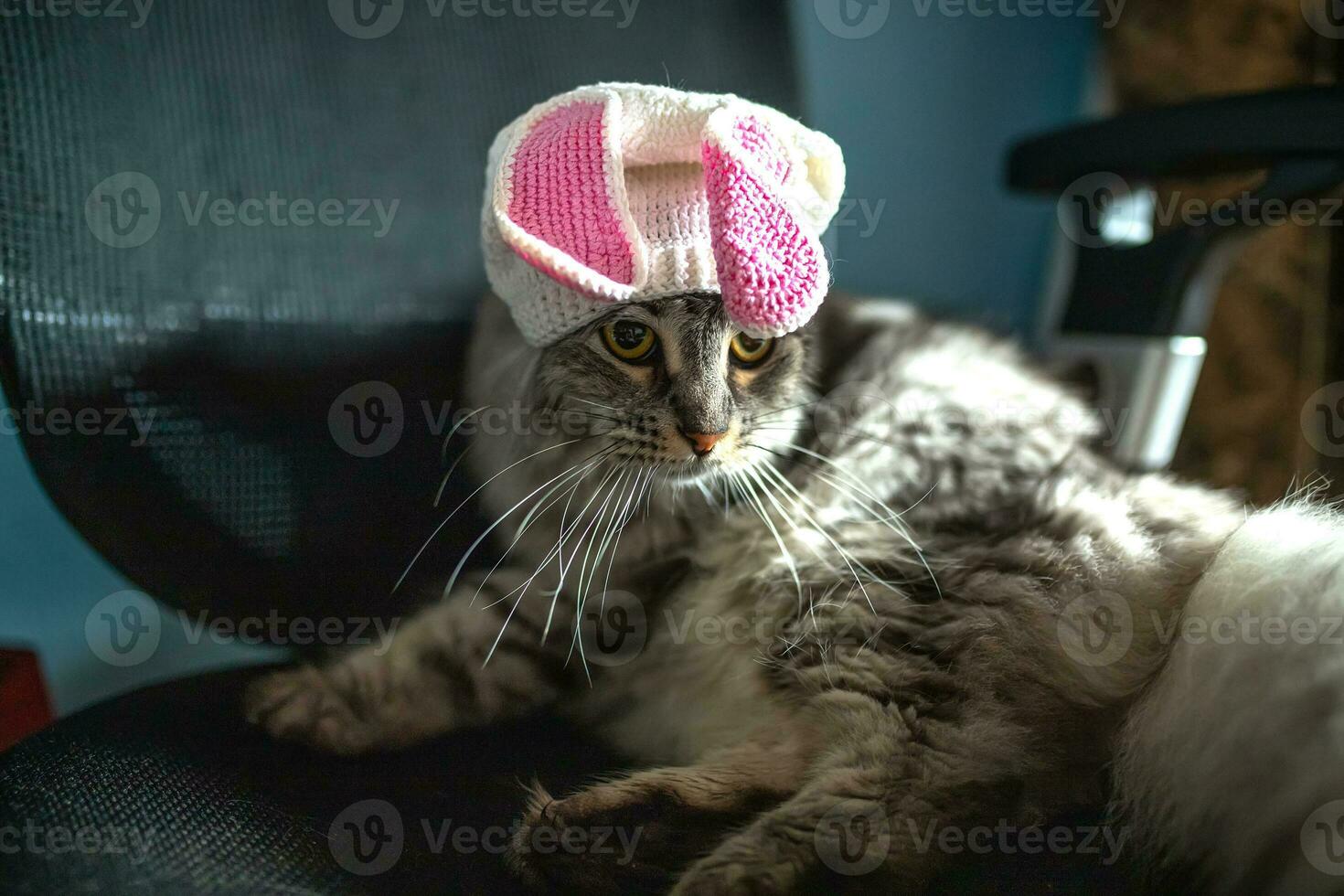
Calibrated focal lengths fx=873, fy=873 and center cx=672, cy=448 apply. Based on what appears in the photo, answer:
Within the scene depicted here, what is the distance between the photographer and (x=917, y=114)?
1778 mm

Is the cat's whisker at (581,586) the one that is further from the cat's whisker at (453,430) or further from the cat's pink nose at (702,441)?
the cat's whisker at (453,430)

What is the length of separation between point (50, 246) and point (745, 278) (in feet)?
2.05

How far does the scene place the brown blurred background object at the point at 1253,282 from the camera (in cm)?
148

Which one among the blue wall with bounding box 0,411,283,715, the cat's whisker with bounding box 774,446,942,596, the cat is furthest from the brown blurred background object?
the blue wall with bounding box 0,411,283,715

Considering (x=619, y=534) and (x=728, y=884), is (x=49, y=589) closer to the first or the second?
(x=619, y=534)

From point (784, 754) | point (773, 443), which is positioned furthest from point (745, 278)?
point (784, 754)

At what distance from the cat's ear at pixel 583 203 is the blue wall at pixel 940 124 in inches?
38.6

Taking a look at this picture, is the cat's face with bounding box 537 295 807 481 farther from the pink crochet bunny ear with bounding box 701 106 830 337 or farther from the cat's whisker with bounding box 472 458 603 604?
the pink crochet bunny ear with bounding box 701 106 830 337

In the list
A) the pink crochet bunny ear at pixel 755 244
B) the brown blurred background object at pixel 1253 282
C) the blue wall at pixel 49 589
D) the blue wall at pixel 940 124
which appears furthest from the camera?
the blue wall at pixel 940 124

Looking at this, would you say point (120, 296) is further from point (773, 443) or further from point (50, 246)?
point (773, 443)

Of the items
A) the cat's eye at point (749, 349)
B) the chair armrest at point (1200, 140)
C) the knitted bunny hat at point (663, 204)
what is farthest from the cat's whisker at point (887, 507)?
the chair armrest at point (1200, 140)

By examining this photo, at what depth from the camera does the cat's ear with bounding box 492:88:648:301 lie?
0.71 metres

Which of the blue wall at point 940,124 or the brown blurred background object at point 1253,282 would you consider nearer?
the brown blurred background object at point 1253,282

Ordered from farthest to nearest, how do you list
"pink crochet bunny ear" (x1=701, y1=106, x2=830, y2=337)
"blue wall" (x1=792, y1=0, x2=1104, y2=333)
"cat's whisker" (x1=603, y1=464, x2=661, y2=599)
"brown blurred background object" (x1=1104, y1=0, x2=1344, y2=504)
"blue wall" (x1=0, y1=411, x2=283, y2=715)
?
"blue wall" (x1=792, y1=0, x2=1104, y2=333), "brown blurred background object" (x1=1104, y1=0, x2=1344, y2=504), "blue wall" (x1=0, y1=411, x2=283, y2=715), "cat's whisker" (x1=603, y1=464, x2=661, y2=599), "pink crochet bunny ear" (x1=701, y1=106, x2=830, y2=337)
